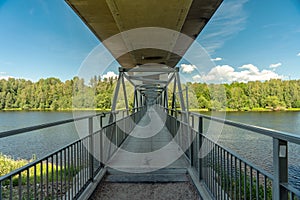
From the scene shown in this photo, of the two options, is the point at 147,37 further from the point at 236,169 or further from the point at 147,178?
the point at 236,169

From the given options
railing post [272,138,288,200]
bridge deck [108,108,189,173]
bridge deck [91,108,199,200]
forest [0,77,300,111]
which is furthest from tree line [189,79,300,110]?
railing post [272,138,288,200]

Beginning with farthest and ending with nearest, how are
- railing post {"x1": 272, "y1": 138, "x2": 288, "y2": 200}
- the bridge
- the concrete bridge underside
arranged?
the concrete bridge underside
the bridge
railing post {"x1": 272, "y1": 138, "x2": 288, "y2": 200}

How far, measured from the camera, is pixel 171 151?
475 centimetres

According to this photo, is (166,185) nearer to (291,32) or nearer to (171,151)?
(171,151)

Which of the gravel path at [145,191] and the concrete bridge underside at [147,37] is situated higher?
the concrete bridge underside at [147,37]

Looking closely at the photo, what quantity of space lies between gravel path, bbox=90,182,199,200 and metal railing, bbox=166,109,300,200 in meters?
0.25

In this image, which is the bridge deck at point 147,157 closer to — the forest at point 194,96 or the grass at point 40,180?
the grass at point 40,180

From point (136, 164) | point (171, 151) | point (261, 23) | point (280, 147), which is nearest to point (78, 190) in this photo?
point (136, 164)

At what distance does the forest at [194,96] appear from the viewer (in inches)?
488

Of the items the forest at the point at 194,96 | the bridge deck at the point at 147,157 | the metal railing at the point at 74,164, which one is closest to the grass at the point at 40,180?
the metal railing at the point at 74,164

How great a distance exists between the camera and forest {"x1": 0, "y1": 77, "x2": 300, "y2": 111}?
12.4 meters

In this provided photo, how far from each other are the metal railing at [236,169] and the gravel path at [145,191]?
25 centimetres

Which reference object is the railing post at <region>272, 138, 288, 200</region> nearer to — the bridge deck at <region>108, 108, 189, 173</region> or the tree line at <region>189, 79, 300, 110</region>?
the bridge deck at <region>108, 108, 189, 173</region>

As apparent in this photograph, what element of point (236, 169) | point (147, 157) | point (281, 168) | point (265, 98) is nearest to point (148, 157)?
point (147, 157)
